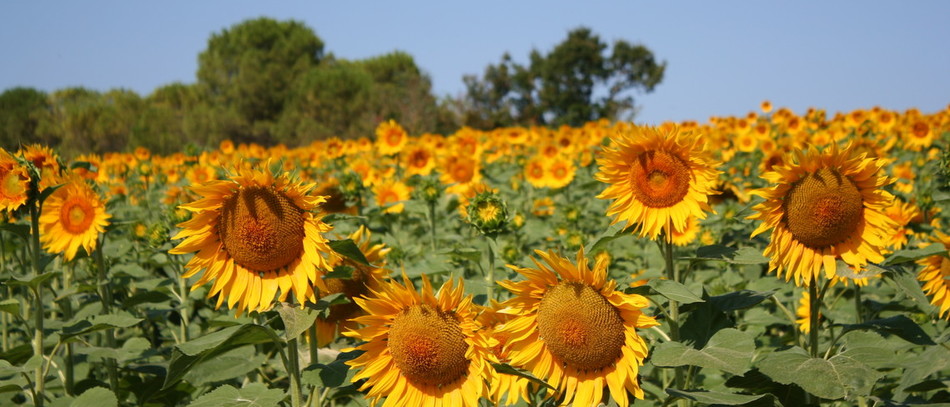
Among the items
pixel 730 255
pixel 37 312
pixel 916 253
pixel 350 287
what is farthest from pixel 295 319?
pixel 916 253

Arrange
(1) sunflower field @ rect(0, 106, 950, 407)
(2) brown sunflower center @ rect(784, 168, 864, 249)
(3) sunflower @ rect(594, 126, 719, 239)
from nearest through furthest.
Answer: (1) sunflower field @ rect(0, 106, 950, 407) < (2) brown sunflower center @ rect(784, 168, 864, 249) < (3) sunflower @ rect(594, 126, 719, 239)

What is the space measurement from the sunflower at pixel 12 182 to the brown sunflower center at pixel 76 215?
521 millimetres

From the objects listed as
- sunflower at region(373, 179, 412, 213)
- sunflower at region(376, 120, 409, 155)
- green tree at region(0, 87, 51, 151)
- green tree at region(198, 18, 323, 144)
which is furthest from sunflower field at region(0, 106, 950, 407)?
green tree at region(198, 18, 323, 144)

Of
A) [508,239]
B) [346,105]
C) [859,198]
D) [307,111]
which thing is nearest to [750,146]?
[508,239]

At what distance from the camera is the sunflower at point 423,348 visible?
1923 millimetres

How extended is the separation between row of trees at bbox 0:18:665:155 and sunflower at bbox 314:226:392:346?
70.0 feet

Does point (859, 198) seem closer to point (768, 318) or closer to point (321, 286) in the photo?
point (768, 318)

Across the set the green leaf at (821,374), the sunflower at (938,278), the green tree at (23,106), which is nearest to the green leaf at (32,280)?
the green leaf at (821,374)

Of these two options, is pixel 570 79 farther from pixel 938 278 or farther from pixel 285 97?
pixel 938 278

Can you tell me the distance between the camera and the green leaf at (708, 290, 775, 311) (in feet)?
7.21

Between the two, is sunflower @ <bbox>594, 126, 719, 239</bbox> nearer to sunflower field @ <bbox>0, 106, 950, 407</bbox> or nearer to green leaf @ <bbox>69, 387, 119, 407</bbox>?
sunflower field @ <bbox>0, 106, 950, 407</bbox>

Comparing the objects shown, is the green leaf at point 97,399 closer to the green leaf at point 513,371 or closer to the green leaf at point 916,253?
the green leaf at point 513,371

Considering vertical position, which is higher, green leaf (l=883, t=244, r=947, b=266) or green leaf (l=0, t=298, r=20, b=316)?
green leaf (l=883, t=244, r=947, b=266)

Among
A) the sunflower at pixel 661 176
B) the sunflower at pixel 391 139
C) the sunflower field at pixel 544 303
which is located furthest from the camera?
the sunflower at pixel 391 139
